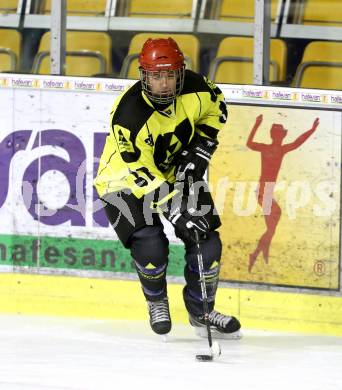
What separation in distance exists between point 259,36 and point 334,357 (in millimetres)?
1431

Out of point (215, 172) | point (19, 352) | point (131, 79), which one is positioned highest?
point (131, 79)

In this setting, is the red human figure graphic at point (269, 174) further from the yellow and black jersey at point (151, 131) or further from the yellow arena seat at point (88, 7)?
the yellow arena seat at point (88, 7)

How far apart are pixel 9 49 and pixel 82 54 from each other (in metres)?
0.36

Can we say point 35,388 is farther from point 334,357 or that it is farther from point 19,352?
point 334,357

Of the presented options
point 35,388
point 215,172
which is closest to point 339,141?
point 215,172

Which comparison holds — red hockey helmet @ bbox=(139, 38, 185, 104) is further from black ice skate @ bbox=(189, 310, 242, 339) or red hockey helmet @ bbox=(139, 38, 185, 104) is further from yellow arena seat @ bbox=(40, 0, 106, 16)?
yellow arena seat @ bbox=(40, 0, 106, 16)

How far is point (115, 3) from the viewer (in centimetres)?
596

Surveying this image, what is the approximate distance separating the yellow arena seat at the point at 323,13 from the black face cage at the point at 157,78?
94cm

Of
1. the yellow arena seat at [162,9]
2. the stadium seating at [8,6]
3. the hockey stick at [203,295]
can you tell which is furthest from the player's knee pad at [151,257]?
the stadium seating at [8,6]

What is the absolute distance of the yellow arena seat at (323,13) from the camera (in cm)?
554

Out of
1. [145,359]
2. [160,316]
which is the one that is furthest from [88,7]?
[145,359]

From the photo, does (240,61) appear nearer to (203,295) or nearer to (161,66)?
(161,66)

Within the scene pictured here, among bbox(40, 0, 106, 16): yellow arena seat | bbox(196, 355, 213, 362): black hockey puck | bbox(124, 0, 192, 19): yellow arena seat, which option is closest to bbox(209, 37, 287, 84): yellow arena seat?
bbox(124, 0, 192, 19): yellow arena seat

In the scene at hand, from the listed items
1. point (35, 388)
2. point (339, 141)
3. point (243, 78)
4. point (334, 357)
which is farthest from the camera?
point (243, 78)
